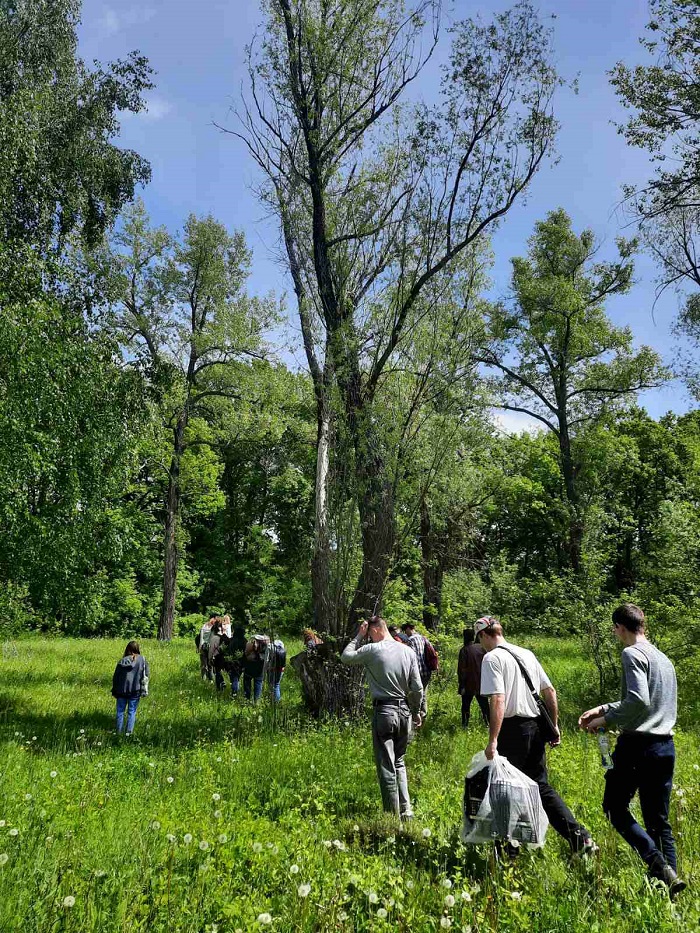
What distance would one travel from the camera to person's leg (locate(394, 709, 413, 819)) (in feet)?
18.6

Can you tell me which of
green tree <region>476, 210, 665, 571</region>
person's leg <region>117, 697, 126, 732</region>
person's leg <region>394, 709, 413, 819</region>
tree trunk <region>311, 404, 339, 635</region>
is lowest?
person's leg <region>117, 697, 126, 732</region>

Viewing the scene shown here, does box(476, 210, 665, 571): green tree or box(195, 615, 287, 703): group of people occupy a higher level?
box(476, 210, 665, 571): green tree

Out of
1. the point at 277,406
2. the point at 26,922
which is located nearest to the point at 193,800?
the point at 26,922

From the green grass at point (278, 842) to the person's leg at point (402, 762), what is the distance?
24 centimetres

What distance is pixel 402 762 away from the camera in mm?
5773

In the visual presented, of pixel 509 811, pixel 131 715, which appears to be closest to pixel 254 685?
pixel 131 715

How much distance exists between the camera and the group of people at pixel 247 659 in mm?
11406

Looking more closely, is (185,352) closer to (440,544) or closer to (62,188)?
(62,188)

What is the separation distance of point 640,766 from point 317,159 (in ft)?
34.9

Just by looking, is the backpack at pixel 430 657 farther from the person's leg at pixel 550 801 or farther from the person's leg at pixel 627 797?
the person's leg at pixel 627 797

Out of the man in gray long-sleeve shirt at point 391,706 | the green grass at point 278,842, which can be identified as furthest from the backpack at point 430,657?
the man in gray long-sleeve shirt at point 391,706

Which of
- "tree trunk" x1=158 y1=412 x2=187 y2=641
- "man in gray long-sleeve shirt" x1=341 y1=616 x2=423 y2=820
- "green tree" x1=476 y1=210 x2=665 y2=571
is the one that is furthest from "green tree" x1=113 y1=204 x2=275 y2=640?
"man in gray long-sleeve shirt" x1=341 y1=616 x2=423 y2=820

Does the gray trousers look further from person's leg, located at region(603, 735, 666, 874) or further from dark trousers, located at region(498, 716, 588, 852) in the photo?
person's leg, located at region(603, 735, 666, 874)

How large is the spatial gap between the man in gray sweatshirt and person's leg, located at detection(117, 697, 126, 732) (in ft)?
25.7
